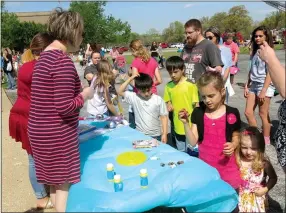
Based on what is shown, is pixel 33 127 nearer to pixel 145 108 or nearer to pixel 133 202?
pixel 133 202

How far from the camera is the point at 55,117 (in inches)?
81.7

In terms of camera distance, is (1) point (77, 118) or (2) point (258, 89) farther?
(2) point (258, 89)

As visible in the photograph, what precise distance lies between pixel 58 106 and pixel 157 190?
0.87 m

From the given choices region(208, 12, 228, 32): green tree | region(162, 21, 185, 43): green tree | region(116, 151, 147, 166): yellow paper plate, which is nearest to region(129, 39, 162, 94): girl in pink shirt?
region(116, 151, 147, 166): yellow paper plate

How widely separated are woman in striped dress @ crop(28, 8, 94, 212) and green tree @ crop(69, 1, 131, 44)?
169 ft

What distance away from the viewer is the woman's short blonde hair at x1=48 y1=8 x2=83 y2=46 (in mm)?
2104

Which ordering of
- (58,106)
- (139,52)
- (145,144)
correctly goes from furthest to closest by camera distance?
(139,52)
(145,144)
(58,106)

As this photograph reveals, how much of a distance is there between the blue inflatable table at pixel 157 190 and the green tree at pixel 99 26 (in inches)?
2026

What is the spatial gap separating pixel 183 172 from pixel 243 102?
18.6 feet

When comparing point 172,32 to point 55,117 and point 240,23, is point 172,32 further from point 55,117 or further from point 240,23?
point 55,117

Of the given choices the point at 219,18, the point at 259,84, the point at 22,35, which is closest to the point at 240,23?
the point at 219,18

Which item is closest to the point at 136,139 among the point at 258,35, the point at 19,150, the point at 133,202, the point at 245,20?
the point at 133,202

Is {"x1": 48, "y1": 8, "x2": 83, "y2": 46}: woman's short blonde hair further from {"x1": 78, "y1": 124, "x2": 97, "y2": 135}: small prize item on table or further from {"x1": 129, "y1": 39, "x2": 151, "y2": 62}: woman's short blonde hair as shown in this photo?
{"x1": 129, "y1": 39, "x2": 151, "y2": 62}: woman's short blonde hair

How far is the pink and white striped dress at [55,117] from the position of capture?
6.59 feet
